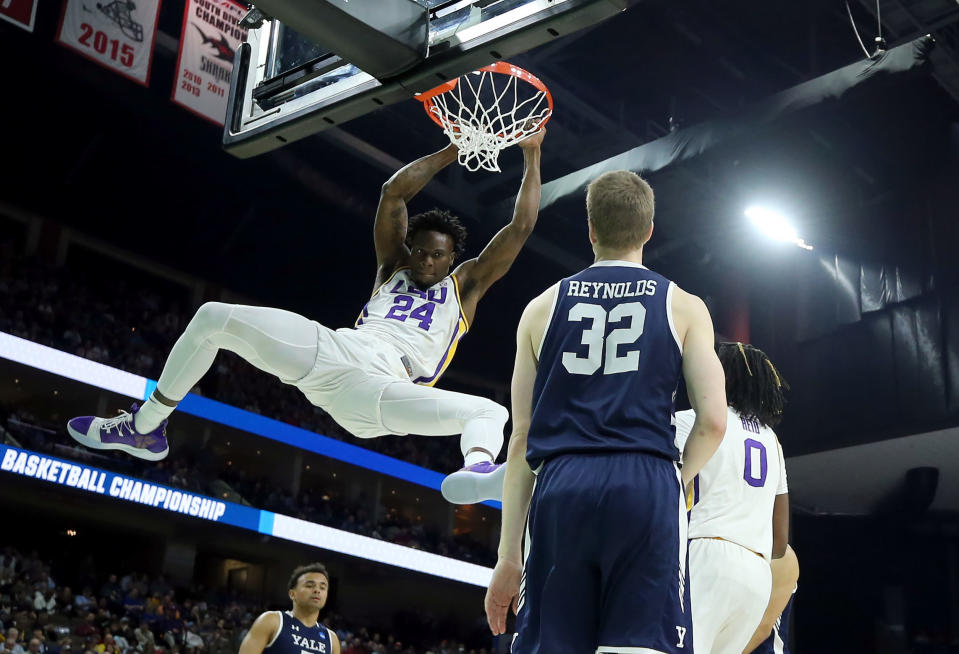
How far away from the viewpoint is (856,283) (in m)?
15.0

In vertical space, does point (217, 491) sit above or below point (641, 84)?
below

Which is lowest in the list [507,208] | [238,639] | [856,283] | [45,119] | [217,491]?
[238,639]

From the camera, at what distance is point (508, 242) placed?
554cm

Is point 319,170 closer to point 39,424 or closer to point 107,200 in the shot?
point 107,200

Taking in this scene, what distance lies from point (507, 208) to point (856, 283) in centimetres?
517

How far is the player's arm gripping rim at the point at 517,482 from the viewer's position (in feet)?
8.30

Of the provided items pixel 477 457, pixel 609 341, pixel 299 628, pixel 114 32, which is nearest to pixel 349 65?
pixel 477 457

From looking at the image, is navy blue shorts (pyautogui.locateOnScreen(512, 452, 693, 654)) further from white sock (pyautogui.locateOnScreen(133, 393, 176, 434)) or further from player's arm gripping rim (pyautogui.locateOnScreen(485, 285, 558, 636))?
white sock (pyautogui.locateOnScreen(133, 393, 176, 434))

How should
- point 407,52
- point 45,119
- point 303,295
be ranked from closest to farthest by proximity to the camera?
1. point 407,52
2. point 45,119
3. point 303,295

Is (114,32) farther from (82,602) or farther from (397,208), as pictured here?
(397,208)

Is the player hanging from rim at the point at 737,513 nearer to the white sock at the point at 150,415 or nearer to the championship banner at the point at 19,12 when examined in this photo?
the white sock at the point at 150,415

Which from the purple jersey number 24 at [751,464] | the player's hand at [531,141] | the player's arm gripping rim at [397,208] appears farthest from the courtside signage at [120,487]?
the purple jersey number 24 at [751,464]

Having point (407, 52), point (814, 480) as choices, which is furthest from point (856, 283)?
point (407, 52)

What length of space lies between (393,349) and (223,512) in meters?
11.3
